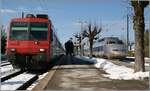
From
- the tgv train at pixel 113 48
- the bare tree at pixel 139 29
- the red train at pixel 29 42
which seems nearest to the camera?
the bare tree at pixel 139 29

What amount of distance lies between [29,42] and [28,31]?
2.74 ft

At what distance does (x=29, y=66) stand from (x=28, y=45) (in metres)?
1.41

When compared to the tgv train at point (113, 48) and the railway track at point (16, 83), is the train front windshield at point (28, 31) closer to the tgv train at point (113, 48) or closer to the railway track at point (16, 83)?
the railway track at point (16, 83)

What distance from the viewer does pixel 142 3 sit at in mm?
19375

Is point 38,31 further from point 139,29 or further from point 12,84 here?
point 12,84

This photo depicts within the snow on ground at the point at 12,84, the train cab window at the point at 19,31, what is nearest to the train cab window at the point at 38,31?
the train cab window at the point at 19,31

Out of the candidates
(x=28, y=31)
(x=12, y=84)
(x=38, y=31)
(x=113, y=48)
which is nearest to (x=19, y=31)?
(x=28, y=31)

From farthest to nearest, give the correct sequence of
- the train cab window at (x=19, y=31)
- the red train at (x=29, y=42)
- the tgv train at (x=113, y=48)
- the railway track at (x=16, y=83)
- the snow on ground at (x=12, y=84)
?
1. the tgv train at (x=113, y=48)
2. the train cab window at (x=19, y=31)
3. the red train at (x=29, y=42)
4. the railway track at (x=16, y=83)
5. the snow on ground at (x=12, y=84)

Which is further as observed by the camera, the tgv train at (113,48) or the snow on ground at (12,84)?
the tgv train at (113,48)

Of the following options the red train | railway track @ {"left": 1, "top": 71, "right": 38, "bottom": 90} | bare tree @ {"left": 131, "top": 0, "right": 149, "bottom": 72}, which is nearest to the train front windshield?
the red train

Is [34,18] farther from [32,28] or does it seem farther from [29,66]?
[29,66]

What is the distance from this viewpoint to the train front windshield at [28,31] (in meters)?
25.8

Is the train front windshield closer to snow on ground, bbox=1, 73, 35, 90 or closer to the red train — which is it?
the red train

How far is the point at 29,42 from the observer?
83.2 feet
